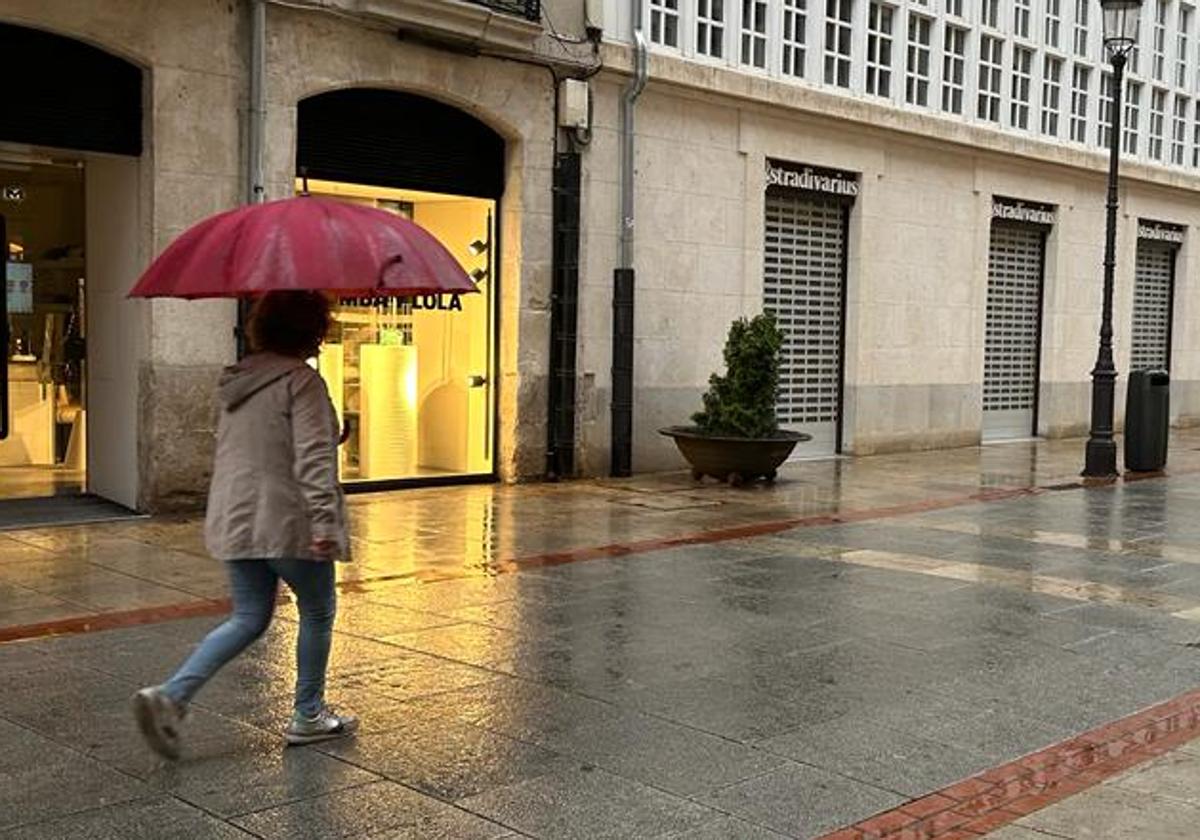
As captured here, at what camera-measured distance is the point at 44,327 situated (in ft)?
39.6

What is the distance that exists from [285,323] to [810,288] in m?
13.3

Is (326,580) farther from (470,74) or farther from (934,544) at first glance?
(470,74)

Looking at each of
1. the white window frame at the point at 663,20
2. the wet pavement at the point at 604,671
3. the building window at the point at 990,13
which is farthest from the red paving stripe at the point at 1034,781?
the building window at the point at 990,13

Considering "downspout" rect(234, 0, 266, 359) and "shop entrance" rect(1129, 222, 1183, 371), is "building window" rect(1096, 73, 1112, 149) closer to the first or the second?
"shop entrance" rect(1129, 222, 1183, 371)

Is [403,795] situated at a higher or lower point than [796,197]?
lower

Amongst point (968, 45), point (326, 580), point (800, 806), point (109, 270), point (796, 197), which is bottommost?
point (800, 806)

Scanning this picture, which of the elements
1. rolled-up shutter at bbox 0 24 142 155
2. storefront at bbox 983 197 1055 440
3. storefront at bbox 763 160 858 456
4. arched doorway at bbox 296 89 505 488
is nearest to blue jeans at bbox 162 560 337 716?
rolled-up shutter at bbox 0 24 142 155

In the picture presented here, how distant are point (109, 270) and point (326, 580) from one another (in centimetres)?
766

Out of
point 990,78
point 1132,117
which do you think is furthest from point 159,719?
point 1132,117

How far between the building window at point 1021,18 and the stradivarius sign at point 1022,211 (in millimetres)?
2492

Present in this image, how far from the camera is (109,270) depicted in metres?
11.9

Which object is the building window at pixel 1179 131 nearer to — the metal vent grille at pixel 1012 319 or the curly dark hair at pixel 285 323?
the metal vent grille at pixel 1012 319

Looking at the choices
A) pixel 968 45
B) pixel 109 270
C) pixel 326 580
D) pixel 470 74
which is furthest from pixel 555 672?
pixel 968 45

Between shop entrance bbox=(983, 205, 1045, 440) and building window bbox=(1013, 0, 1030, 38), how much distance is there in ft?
9.28
